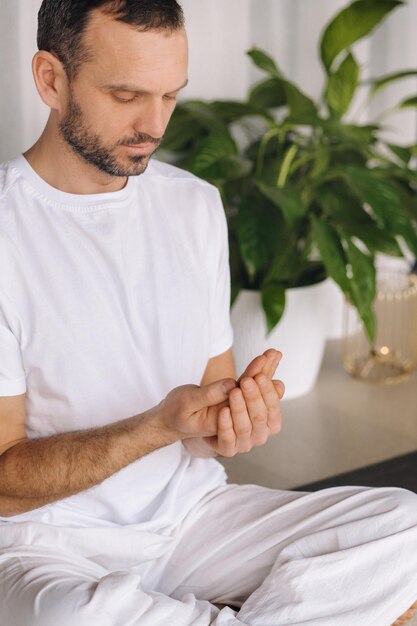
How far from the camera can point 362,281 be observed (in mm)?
2709

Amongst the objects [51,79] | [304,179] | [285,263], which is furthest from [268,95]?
[51,79]

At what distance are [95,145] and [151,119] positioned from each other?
10cm

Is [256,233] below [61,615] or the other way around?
the other way around

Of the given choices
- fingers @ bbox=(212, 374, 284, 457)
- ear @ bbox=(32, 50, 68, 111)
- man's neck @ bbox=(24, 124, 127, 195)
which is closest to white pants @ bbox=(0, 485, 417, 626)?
fingers @ bbox=(212, 374, 284, 457)

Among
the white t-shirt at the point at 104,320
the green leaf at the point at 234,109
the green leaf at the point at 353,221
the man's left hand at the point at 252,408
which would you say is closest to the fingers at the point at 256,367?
the man's left hand at the point at 252,408

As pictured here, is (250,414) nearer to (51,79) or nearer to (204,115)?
(51,79)

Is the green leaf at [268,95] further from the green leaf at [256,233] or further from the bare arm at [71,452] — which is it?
the bare arm at [71,452]

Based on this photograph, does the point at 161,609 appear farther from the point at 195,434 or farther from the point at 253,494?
the point at 253,494

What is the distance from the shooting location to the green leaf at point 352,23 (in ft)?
9.14

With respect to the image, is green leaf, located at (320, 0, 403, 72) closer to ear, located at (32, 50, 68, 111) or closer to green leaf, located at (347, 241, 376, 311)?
green leaf, located at (347, 241, 376, 311)

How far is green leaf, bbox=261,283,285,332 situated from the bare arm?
1.21 m

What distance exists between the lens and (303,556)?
5.27 feet

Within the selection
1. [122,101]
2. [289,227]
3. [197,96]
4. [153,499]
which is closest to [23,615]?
[153,499]

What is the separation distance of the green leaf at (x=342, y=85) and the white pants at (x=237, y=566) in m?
1.54
